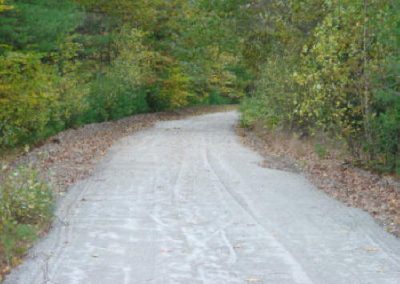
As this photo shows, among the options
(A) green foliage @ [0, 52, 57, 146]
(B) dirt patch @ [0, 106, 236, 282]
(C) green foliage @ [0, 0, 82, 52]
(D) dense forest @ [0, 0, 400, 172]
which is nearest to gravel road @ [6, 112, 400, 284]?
(B) dirt patch @ [0, 106, 236, 282]

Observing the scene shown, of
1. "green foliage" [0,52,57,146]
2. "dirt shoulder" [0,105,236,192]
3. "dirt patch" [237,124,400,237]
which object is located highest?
A: "green foliage" [0,52,57,146]

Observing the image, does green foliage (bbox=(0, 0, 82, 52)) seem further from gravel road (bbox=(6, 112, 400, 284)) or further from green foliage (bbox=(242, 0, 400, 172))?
green foliage (bbox=(242, 0, 400, 172))

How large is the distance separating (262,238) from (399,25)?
7.29 meters

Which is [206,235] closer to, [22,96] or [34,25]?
[22,96]

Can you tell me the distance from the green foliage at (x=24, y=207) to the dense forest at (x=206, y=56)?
684 cm

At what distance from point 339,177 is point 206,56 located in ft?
114

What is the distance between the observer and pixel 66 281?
26.8ft

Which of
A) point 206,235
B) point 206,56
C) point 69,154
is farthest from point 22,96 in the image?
point 206,56

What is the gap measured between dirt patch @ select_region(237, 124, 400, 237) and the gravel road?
391 mm

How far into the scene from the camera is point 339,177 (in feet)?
59.6

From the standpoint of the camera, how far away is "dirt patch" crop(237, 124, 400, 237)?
534 inches

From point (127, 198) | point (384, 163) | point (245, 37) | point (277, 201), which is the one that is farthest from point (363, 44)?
point (245, 37)

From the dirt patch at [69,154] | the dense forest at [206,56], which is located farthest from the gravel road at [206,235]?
the dense forest at [206,56]

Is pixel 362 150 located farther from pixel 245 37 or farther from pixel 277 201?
pixel 245 37
